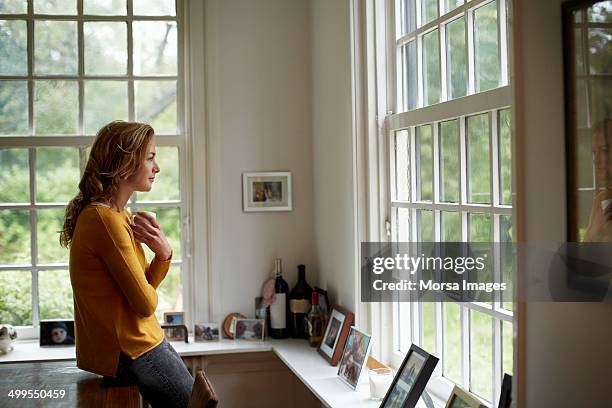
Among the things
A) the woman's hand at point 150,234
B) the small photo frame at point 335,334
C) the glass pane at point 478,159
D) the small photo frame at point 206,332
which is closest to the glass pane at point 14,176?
the small photo frame at point 206,332

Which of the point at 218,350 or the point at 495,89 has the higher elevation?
the point at 495,89

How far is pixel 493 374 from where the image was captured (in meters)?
2.24

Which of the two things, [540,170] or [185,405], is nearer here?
[540,170]

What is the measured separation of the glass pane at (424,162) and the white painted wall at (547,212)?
4.89 feet

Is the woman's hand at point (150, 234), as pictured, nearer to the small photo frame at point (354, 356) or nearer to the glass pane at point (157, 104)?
the small photo frame at point (354, 356)

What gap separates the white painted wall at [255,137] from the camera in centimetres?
388

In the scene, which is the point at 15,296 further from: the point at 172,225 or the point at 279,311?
the point at 279,311

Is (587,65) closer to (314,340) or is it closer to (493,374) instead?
(493,374)

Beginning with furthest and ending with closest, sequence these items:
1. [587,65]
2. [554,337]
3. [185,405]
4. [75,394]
A: [185,405] → [75,394] → [554,337] → [587,65]

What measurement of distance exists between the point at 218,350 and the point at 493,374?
1.77 metres

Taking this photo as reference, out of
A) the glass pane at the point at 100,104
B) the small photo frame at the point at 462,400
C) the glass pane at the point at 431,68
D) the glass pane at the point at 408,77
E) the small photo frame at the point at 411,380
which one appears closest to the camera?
the small photo frame at the point at 462,400

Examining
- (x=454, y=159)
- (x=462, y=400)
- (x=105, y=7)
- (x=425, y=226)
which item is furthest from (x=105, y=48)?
(x=462, y=400)

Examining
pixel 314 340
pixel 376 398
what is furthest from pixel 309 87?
pixel 376 398

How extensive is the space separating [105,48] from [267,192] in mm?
1142
